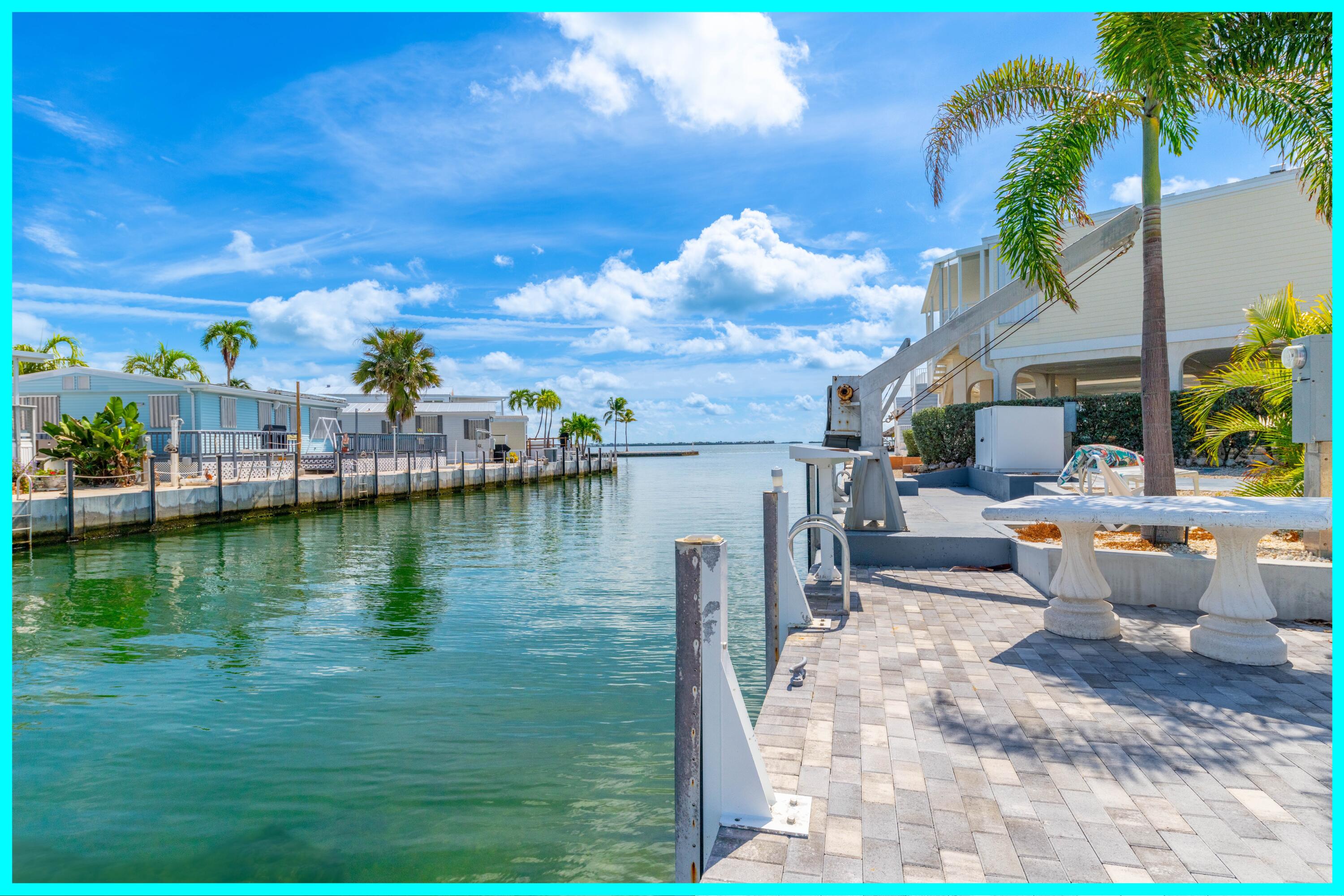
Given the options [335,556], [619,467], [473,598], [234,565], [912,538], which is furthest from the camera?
[619,467]

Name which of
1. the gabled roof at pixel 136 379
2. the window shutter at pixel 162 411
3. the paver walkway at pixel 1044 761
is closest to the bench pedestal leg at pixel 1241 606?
the paver walkway at pixel 1044 761

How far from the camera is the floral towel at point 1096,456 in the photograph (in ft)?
32.5

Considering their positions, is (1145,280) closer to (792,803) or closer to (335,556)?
(792,803)

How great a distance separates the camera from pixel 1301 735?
3.83 meters

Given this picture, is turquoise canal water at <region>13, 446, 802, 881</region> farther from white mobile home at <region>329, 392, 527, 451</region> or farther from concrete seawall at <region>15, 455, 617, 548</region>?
white mobile home at <region>329, 392, 527, 451</region>

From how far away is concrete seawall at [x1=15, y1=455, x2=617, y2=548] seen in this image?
18.2 m

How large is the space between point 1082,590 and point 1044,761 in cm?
252

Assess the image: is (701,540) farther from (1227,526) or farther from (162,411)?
(162,411)

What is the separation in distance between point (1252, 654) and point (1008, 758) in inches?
102

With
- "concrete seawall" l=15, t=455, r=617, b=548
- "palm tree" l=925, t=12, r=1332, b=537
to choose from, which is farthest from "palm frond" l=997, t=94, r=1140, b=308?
"concrete seawall" l=15, t=455, r=617, b=548

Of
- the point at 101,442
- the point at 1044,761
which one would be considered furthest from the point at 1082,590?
the point at 101,442

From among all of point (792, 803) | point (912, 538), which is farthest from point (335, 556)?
point (792, 803)

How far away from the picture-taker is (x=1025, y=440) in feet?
57.8

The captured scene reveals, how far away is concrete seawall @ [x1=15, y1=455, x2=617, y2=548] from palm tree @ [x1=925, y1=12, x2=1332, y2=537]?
71.5ft
